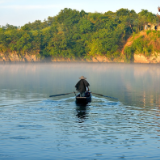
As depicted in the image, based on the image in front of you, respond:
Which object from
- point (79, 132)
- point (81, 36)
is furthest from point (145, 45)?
point (79, 132)

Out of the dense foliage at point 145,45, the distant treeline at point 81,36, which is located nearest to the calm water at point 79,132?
the dense foliage at point 145,45

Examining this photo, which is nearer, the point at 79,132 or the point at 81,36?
the point at 79,132

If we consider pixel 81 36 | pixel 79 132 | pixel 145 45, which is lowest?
pixel 79 132

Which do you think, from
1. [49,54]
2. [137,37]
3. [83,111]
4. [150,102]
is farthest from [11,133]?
[49,54]

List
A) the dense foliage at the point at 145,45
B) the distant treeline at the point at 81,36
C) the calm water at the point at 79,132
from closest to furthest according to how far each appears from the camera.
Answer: the calm water at the point at 79,132 → the dense foliage at the point at 145,45 → the distant treeline at the point at 81,36

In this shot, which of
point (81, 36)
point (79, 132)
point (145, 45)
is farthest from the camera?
point (81, 36)

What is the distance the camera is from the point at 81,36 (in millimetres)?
154875

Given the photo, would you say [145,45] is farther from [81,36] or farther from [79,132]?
→ [79,132]

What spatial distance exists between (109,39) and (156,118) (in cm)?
12637

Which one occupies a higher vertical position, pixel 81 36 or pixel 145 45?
pixel 81 36

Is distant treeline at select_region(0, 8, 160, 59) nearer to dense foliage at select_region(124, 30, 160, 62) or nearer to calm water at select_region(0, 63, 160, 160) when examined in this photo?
dense foliage at select_region(124, 30, 160, 62)

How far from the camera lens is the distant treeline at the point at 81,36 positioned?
477 feet

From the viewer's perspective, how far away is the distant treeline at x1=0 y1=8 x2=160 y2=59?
145 meters

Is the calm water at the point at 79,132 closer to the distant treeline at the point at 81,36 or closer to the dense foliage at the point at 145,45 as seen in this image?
the dense foliage at the point at 145,45
